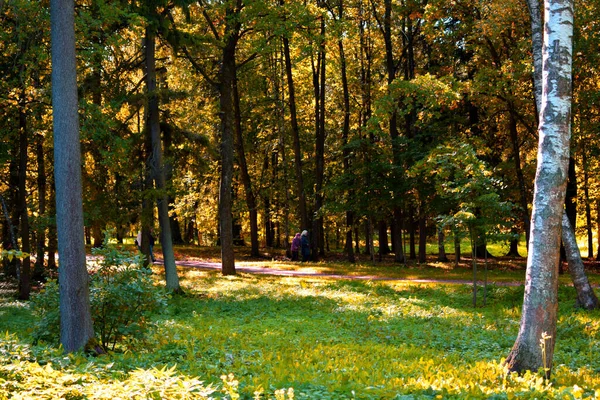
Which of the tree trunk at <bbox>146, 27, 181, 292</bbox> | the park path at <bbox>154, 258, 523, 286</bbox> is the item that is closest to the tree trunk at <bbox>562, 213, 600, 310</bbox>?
the park path at <bbox>154, 258, 523, 286</bbox>

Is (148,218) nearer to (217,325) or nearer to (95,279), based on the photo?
(217,325)

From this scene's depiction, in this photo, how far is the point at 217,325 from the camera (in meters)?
12.4

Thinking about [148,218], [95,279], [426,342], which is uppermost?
[148,218]

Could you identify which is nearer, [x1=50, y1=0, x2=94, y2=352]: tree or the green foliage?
[x1=50, y1=0, x2=94, y2=352]: tree

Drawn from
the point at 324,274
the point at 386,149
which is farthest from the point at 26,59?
the point at 386,149

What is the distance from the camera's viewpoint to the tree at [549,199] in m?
6.95

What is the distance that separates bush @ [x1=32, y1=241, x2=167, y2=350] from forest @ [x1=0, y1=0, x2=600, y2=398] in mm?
353

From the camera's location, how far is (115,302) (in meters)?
8.73

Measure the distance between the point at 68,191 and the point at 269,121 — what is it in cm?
2582

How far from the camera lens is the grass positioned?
18.8ft

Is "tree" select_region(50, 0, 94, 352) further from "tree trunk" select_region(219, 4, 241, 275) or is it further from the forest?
"tree trunk" select_region(219, 4, 241, 275)

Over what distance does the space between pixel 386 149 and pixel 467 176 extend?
A: 12.6 m

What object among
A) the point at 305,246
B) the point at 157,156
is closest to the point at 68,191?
the point at 157,156

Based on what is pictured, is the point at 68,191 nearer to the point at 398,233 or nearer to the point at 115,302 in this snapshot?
the point at 115,302
